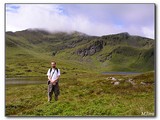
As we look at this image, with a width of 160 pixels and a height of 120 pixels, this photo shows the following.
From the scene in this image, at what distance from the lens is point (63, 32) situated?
35.3 feet

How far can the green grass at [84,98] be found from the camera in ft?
34.9

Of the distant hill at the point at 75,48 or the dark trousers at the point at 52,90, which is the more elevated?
the distant hill at the point at 75,48

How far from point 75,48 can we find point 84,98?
1014 mm

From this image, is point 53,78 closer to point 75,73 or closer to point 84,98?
point 75,73

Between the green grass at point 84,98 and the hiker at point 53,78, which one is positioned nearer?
the green grass at point 84,98

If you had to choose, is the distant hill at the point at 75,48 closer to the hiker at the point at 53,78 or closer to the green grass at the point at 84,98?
the hiker at the point at 53,78

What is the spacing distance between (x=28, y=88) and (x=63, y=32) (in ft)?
4.33

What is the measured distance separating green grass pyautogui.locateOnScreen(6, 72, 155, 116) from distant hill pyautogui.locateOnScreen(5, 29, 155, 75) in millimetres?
305

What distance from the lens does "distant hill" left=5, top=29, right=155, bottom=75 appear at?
1066 centimetres

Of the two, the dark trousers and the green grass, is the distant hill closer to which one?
the green grass

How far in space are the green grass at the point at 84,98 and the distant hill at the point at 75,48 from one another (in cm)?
30

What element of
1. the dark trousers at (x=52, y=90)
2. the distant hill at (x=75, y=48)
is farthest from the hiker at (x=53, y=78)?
the distant hill at (x=75, y=48)

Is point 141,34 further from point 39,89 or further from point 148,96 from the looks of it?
point 39,89
